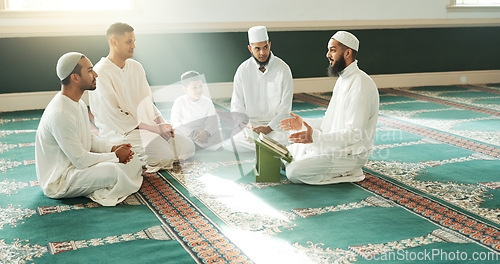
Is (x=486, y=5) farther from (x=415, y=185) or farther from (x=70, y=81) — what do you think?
(x=70, y=81)

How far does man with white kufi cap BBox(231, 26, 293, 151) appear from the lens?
14.6 ft

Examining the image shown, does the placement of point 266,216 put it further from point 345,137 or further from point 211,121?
point 211,121

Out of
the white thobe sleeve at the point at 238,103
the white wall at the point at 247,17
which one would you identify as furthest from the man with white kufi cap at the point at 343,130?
the white wall at the point at 247,17

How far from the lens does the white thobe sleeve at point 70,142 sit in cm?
312

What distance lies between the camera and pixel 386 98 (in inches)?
286

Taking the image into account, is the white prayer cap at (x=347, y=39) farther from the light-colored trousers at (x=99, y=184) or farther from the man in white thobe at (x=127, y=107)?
the light-colored trousers at (x=99, y=184)

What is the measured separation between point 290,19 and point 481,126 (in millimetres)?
3015

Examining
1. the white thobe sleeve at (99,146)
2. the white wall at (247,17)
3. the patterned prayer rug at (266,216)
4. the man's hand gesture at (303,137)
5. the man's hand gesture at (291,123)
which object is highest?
the white wall at (247,17)

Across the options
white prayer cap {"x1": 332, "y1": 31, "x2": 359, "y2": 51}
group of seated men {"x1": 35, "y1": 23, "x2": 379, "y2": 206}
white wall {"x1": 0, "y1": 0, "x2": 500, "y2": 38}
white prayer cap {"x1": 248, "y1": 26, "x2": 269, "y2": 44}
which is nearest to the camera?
group of seated men {"x1": 35, "y1": 23, "x2": 379, "y2": 206}

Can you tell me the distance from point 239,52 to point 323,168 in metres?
3.93

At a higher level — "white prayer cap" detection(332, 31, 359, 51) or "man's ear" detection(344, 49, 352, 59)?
"white prayer cap" detection(332, 31, 359, 51)

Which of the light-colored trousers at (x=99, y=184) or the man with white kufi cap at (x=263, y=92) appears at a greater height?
the man with white kufi cap at (x=263, y=92)

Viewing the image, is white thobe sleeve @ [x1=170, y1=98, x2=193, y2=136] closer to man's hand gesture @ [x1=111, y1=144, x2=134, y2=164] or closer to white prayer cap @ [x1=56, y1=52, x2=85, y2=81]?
man's hand gesture @ [x1=111, y1=144, x2=134, y2=164]

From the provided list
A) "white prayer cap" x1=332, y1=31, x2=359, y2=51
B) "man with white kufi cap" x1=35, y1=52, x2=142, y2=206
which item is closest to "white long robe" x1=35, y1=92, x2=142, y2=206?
"man with white kufi cap" x1=35, y1=52, x2=142, y2=206
